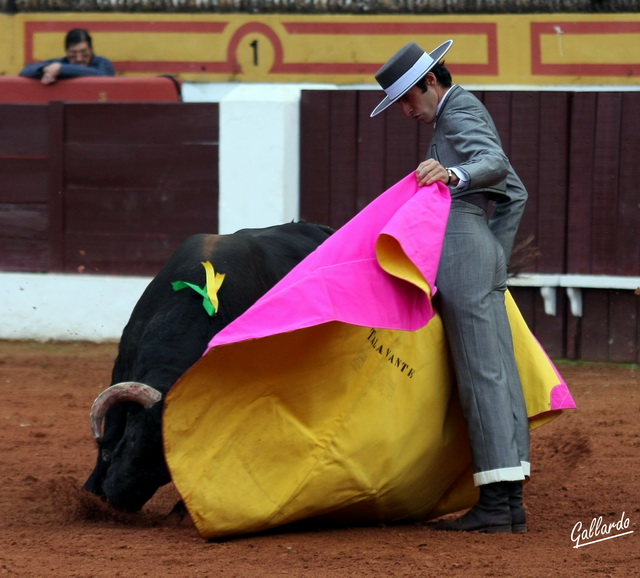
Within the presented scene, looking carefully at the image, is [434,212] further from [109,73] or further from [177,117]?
[109,73]

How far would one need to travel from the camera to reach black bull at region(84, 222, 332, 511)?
3336mm

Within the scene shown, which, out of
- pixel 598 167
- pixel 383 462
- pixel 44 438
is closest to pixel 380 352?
pixel 383 462

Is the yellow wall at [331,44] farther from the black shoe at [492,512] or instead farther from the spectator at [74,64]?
the black shoe at [492,512]

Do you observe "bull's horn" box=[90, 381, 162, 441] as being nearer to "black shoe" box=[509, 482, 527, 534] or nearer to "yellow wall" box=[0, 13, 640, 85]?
"black shoe" box=[509, 482, 527, 534]

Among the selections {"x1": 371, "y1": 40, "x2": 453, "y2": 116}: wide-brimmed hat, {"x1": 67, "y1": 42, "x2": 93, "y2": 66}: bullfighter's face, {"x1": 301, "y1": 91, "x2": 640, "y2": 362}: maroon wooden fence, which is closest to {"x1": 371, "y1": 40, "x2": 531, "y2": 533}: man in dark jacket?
{"x1": 371, "y1": 40, "x2": 453, "y2": 116}: wide-brimmed hat

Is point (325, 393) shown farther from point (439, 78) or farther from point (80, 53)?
point (80, 53)

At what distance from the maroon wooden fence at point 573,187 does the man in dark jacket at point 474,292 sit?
3.76m

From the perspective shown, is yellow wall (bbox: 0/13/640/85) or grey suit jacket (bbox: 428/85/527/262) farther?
yellow wall (bbox: 0/13/640/85)

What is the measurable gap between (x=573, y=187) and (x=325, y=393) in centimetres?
418

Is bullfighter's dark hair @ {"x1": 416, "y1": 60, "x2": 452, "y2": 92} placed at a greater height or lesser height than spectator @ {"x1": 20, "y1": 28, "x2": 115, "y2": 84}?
lesser

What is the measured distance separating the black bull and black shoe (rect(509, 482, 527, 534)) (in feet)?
3.05

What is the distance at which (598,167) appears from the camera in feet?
23.0

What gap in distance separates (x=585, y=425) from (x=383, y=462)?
2147 millimetres

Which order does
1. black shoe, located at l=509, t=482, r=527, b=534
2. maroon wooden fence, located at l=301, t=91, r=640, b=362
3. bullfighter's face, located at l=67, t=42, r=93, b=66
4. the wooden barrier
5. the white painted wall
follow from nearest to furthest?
black shoe, located at l=509, t=482, r=527, b=534, maroon wooden fence, located at l=301, t=91, r=640, b=362, the white painted wall, the wooden barrier, bullfighter's face, located at l=67, t=42, r=93, b=66
